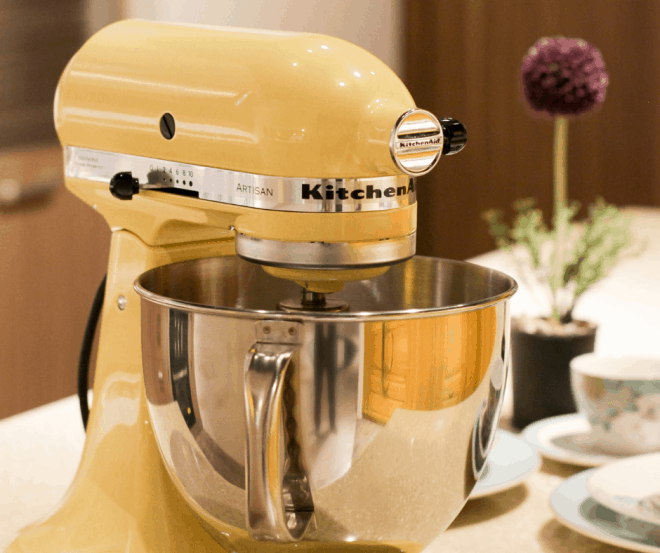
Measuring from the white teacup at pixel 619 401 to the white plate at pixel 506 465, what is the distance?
0.21 feet

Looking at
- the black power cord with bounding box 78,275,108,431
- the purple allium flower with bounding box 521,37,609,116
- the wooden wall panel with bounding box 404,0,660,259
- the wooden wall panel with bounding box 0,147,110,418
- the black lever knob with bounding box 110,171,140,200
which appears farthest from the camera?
the wooden wall panel with bounding box 404,0,660,259

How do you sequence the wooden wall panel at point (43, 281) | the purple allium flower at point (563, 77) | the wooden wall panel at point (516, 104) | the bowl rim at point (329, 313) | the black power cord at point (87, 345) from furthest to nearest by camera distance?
the wooden wall panel at point (516, 104) → the wooden wall panel at point (43, 281) → the purple allium flower at point (563, 77) → the black power cord at point (87, 345) → the bowl rim at point (329, 313)

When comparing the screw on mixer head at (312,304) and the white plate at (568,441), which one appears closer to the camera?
the screw on mixer head at (312,304)

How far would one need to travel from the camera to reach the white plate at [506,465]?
693 millimetres

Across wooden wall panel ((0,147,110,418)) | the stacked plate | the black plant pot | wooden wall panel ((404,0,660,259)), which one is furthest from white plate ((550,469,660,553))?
wooden wall panel ((404,0,660,259))

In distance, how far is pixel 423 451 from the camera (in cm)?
48

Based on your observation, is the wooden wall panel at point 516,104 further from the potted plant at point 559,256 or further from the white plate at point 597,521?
the white plate at point 597,521

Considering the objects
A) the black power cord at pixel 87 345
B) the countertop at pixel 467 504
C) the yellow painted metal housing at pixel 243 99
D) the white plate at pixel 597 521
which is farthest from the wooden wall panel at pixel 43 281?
the white plate at pixel 597 521

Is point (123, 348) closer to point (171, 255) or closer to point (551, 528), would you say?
point (171, 255)

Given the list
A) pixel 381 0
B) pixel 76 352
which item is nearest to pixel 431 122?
pixel 76 352

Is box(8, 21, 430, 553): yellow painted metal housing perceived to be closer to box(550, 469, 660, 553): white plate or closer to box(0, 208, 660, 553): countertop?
box(0, 208, 660, 553): countertop

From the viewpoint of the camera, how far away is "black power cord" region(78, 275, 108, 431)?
674 mm

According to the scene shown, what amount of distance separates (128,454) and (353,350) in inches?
9.3

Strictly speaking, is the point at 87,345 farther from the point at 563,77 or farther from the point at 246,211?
the point at 563,77
